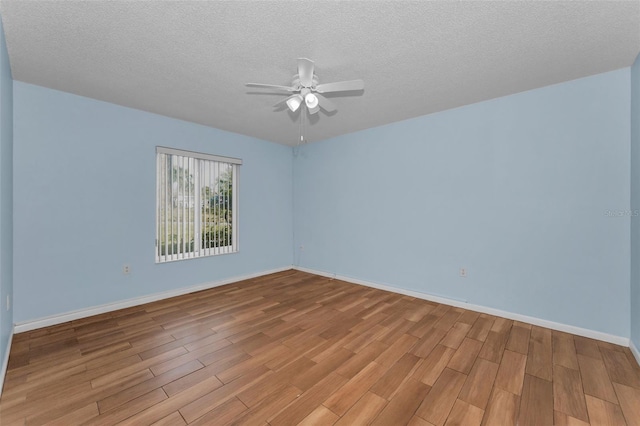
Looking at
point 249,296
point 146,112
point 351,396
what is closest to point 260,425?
point 351,396

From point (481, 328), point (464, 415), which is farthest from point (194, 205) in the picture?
point (481, 328)

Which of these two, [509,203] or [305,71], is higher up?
[305,71]

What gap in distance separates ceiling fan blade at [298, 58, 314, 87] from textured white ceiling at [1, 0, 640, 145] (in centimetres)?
16

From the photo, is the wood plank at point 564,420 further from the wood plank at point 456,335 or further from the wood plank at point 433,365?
the wood plank at point 456,335

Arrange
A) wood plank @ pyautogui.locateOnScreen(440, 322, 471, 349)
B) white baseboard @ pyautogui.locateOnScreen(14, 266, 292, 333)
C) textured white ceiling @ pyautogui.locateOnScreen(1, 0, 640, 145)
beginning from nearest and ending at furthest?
textured white ceiling @ pyautogui.locateOnScreen(1, 0, 640, 145) → wood plank @ pyautogui.locateOnScreen(440, 322, 471, 349) → white baseboard @ pyautogui.locateOnScreen(14, 266, 292, 333)

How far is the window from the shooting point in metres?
3.75

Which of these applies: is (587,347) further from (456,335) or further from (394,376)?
(394,376)

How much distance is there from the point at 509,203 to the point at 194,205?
14.3 ft

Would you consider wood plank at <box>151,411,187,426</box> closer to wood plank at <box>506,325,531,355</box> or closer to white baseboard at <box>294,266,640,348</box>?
wood plank at <box>506,325,531,355</box>

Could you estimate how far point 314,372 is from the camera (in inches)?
78.5

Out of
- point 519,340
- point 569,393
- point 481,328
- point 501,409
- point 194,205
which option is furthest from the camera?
point 194,205

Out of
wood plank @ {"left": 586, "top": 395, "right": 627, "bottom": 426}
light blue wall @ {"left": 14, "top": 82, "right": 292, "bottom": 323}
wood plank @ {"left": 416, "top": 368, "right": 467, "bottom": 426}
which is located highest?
light blue wall @ {"left": 14, "top": 82, "right": 292, "bottom": 323}

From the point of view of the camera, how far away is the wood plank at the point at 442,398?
1572mm

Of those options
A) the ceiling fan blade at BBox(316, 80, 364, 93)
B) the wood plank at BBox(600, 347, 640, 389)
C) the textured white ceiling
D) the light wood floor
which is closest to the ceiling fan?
the ceiling fan blade at BBox(316, 80, 364, 93)
